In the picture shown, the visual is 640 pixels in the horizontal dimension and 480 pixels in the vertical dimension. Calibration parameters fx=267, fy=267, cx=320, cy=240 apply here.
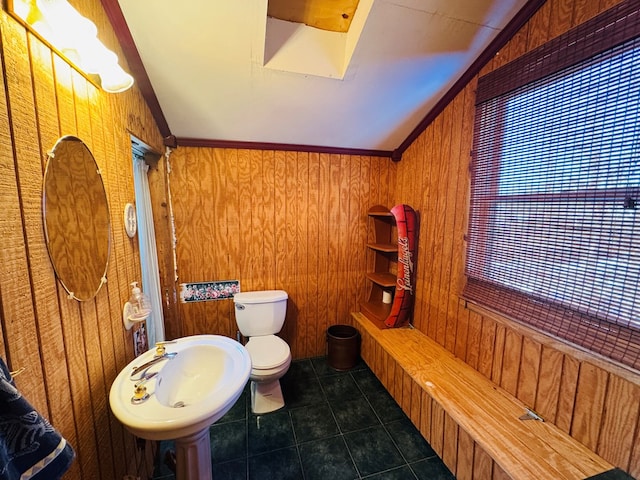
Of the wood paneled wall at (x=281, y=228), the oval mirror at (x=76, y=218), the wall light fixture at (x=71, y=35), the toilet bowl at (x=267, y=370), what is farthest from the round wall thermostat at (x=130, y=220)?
the toilet bowl at (x=267, y=370)

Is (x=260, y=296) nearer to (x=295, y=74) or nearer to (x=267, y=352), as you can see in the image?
(x=267, y=352)

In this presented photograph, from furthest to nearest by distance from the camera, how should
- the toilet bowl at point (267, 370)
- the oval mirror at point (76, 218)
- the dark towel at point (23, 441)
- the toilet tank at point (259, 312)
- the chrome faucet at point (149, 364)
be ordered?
the toilet tank at point (259, 312) < the toilet bowl at point (267, 370) < the chrome faucet at point (149, 364) < the oval mirror at point (76, 218) < the dark towel at point (23, 441)

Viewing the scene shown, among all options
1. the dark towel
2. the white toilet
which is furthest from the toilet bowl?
the dark towel

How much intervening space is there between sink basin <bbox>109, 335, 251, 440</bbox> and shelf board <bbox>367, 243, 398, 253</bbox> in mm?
1475

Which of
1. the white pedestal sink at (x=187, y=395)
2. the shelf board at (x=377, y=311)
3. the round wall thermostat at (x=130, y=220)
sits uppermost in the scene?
the round wall thermostat at (x=130, y=220)

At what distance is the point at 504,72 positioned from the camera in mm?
1451

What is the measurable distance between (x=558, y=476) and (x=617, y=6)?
1833mm

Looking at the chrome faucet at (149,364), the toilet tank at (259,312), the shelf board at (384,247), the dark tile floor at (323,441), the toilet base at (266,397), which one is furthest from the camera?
the shelf board at (384,247)

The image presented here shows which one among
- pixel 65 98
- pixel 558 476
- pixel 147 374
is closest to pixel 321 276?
pixel 147 374

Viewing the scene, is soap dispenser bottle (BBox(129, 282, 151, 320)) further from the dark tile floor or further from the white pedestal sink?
the dark tile floor

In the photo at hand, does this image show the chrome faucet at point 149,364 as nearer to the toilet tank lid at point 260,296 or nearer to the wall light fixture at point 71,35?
the toilet tank lid at point 260,296

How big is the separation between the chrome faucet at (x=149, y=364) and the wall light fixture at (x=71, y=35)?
1121 mm

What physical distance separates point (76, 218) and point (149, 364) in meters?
0.67

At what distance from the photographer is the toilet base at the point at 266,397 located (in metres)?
1.95
